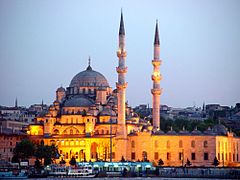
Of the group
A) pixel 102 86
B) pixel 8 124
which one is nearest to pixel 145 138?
pixel 102 86

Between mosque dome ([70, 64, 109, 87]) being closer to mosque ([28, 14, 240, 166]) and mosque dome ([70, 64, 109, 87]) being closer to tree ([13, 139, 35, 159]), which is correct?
mosque ([28, 14, 240, 166])

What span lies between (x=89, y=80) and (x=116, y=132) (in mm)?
16447

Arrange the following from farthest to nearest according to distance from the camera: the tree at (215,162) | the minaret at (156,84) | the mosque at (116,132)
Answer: the minaret at (156,84) < the mosque at (116,132) < the tree at (215,162)

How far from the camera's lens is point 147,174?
74750 mm

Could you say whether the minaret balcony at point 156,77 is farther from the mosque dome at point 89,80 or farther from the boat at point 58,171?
the boat at point 58,171

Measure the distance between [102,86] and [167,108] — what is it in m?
70.2

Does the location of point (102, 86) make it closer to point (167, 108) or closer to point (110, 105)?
point (110, 105)

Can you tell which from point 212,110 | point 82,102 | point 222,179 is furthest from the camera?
point 212,110

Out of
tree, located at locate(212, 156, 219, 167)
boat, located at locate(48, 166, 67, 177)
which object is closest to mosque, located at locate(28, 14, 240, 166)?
tree, located at locate(212, 156, 219, 167)

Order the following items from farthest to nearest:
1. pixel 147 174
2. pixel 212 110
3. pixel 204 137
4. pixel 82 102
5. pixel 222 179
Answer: pixel 212 110
pixel 82 102
pixel 204 137
pixel 147 174
pixel 222 179

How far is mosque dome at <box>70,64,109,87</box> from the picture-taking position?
332 feet

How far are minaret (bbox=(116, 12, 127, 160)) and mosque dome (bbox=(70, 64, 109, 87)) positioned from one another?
15.7 meters

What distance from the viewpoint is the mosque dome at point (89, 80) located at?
3984 inches

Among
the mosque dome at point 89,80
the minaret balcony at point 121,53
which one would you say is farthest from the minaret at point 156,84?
the mosque dome at point 89,80
